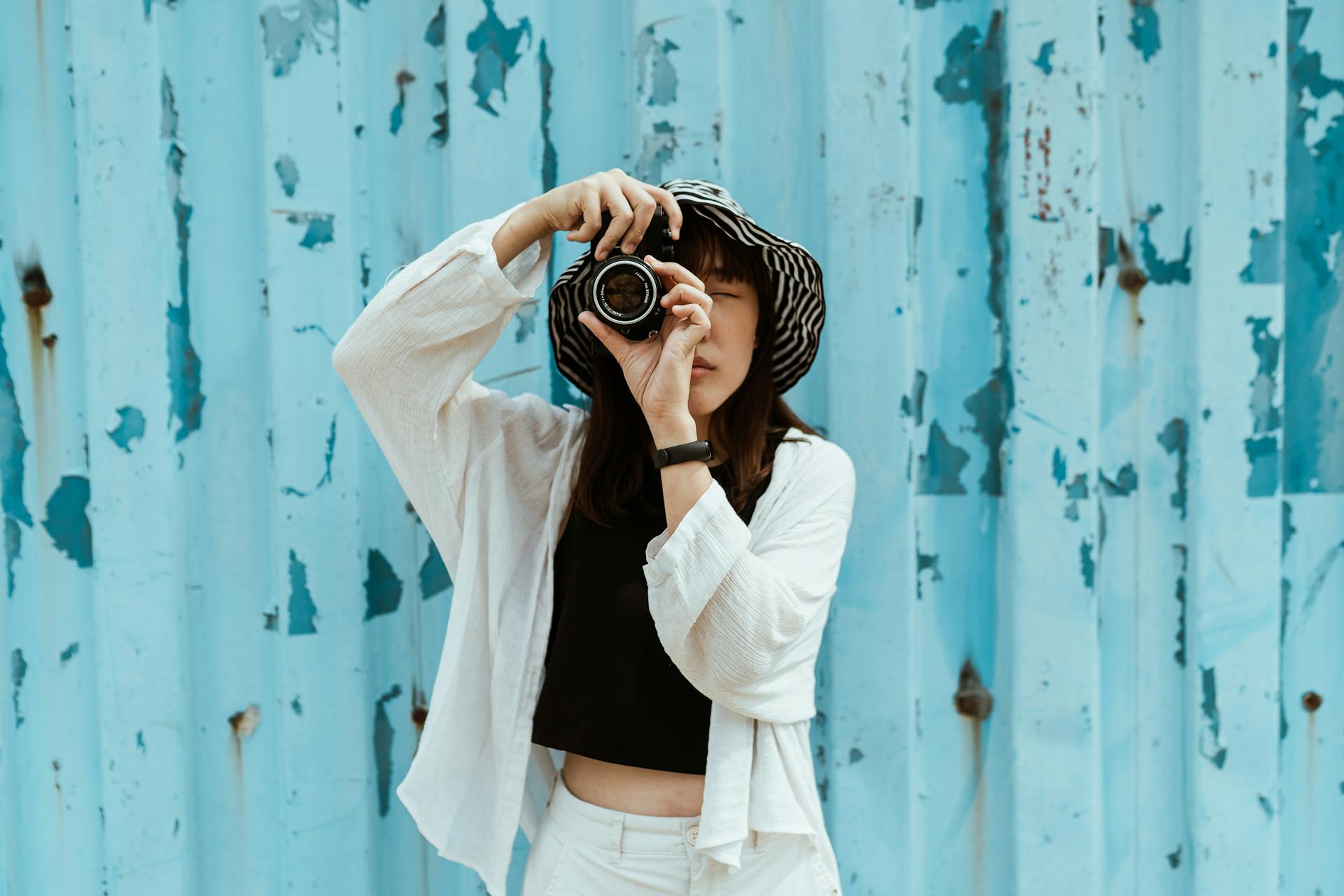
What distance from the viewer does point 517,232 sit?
111cm

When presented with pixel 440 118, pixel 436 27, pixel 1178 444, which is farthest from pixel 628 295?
pixel 1178 444

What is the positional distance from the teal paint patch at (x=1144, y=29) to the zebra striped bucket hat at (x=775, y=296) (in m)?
0.77

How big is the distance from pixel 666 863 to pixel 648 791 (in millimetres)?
90

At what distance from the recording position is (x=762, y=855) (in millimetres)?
1118

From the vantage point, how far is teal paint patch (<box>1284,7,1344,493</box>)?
148 cm

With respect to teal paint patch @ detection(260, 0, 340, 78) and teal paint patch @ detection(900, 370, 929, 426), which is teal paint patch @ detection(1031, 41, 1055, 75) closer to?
teal paint patch @ detection(900, 370, 929, 426)

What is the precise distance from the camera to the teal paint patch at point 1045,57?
145cm

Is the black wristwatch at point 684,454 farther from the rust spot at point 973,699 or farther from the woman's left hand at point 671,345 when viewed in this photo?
the rust spot at point 973,699

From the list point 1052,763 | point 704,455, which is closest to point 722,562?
point 704,455

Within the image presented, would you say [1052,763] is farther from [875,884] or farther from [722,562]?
[722,562]

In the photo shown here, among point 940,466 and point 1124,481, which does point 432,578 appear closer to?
point 940,466

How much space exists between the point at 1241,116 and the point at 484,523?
1.42 metres

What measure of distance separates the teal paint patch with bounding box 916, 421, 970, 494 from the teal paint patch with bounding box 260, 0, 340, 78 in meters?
1.27

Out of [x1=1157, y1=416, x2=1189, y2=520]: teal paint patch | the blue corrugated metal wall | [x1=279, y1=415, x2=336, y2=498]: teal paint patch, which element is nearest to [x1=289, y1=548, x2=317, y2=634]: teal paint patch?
the blue corrugated metal wall
